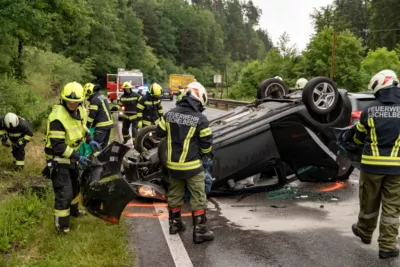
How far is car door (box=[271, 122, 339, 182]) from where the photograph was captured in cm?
564

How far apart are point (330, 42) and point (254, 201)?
27157 mm

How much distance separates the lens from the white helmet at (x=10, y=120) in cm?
702

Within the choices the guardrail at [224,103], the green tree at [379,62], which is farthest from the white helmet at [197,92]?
the green tree at [379,62]

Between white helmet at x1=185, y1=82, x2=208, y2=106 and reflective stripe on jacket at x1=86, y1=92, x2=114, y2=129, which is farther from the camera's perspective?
reflective stripe on jacket at x1=86, y1=92, x2=114, y2=129

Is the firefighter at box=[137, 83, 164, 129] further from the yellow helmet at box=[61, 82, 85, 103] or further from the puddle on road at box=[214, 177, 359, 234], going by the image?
the yellow helmet at box=[61, 82, 85, 103]

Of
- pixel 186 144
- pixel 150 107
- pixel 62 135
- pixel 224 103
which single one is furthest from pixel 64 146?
pixel 224 103

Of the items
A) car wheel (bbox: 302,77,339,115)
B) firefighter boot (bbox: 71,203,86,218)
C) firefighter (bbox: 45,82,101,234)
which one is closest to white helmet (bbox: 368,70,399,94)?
car wheel (bbox: 302,77,339,115)

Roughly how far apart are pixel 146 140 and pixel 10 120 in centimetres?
239

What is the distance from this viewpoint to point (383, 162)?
3.72 meters

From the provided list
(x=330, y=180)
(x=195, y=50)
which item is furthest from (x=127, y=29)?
(x=330, y=180)

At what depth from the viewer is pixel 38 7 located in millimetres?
10430

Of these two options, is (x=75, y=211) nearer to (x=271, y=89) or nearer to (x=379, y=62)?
(x=271, y=89)

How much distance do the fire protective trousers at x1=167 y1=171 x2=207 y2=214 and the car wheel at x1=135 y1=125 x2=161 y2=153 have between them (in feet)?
8.05

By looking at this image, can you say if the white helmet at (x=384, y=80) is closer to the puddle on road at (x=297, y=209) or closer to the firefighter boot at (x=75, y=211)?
the puddle on road at (x=297, y=209)
